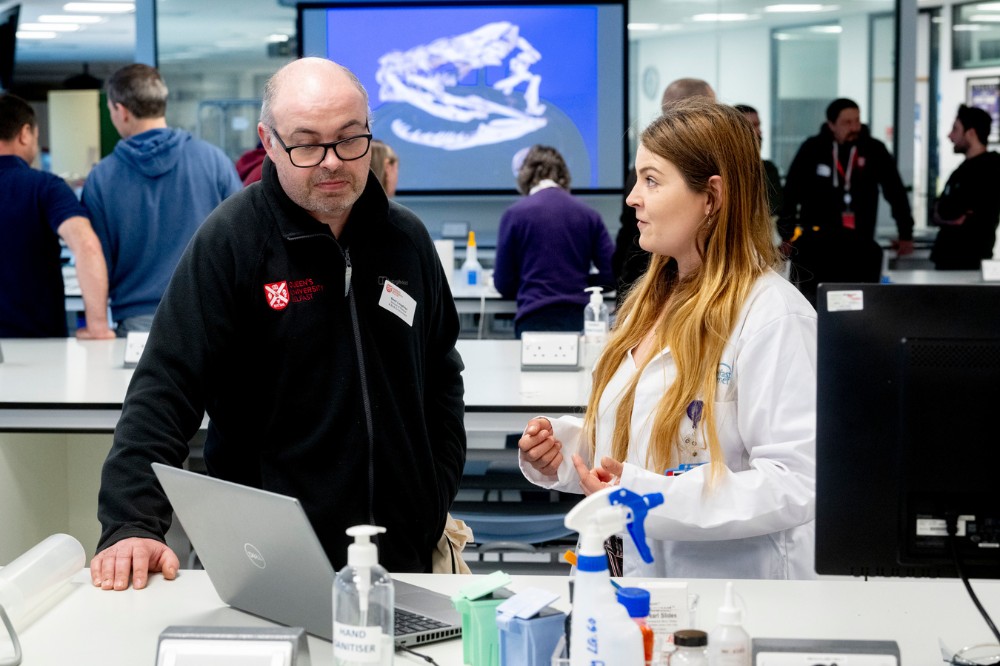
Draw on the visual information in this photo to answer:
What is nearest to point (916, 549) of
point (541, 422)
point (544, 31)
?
point (541, 422)

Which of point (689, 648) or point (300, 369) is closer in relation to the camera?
point (689, 648)

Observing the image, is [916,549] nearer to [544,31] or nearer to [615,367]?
[615,367]

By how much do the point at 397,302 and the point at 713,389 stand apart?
582 mm

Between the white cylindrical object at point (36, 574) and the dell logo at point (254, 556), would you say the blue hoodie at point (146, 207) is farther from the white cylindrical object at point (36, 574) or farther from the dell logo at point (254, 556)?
the dell logo at point (254, 556)

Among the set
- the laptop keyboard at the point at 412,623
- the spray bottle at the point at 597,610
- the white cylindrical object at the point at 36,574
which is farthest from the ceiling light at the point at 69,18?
the spray bottle at the point at 597,610

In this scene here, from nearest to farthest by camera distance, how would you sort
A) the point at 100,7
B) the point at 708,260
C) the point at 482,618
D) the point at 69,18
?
the point at 482,618, the point at 708,260, the point at 100,7, the point at 69,18

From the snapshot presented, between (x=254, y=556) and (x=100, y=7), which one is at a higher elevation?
(x=100, y=7)

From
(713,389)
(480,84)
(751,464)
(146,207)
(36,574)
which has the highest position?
(480,84)

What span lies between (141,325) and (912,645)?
11.0 feet

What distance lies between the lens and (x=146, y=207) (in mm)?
4223

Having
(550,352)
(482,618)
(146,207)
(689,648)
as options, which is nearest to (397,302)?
(482,618)

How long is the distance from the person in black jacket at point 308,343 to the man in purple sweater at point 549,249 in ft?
10.1

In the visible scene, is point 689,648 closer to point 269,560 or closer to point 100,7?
point 269,560

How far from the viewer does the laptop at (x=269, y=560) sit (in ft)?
4.55
